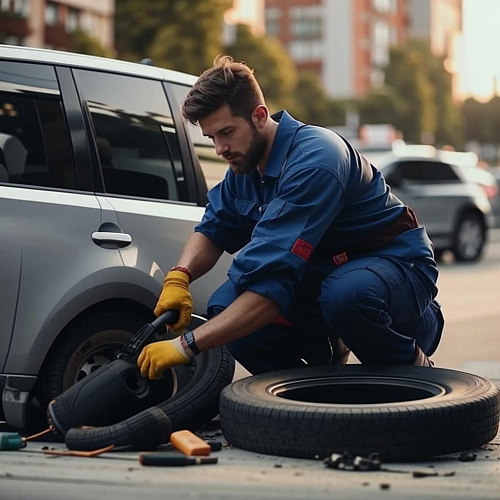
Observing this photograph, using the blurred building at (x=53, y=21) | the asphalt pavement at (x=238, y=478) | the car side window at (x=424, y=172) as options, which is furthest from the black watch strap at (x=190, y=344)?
the blurred building at (x=53, y=21)

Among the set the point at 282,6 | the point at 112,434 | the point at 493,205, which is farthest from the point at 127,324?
the point at 282,6

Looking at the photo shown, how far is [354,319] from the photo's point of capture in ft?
16.2

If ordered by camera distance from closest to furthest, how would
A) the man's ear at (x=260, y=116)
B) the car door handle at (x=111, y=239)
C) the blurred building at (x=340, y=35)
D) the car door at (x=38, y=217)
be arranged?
the car door at (x=38, y=217), the man's ear at (x=260, y=116), the car door handle at (x=111, y=239), the blurred building at (x=340, y=35)

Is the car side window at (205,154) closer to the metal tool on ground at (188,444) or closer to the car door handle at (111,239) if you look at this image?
the car door handle at (111,239)

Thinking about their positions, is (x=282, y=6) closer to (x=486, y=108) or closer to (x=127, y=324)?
(x=486, y=108)

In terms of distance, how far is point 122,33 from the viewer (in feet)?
199

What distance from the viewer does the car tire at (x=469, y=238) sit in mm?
18547

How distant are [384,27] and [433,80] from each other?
74.8 feet

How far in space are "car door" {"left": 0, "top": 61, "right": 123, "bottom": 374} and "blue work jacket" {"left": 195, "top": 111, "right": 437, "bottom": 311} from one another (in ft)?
1.90

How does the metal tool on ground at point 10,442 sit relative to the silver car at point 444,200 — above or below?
above

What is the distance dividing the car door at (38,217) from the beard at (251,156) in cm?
60

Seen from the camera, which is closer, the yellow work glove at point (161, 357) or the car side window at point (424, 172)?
the yellow work glove at point (161, 357)

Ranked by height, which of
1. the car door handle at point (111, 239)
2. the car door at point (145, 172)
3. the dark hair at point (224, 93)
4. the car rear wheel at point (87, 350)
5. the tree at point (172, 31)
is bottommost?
the car rear wheel at point (87, 350)

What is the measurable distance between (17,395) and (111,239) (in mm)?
716
